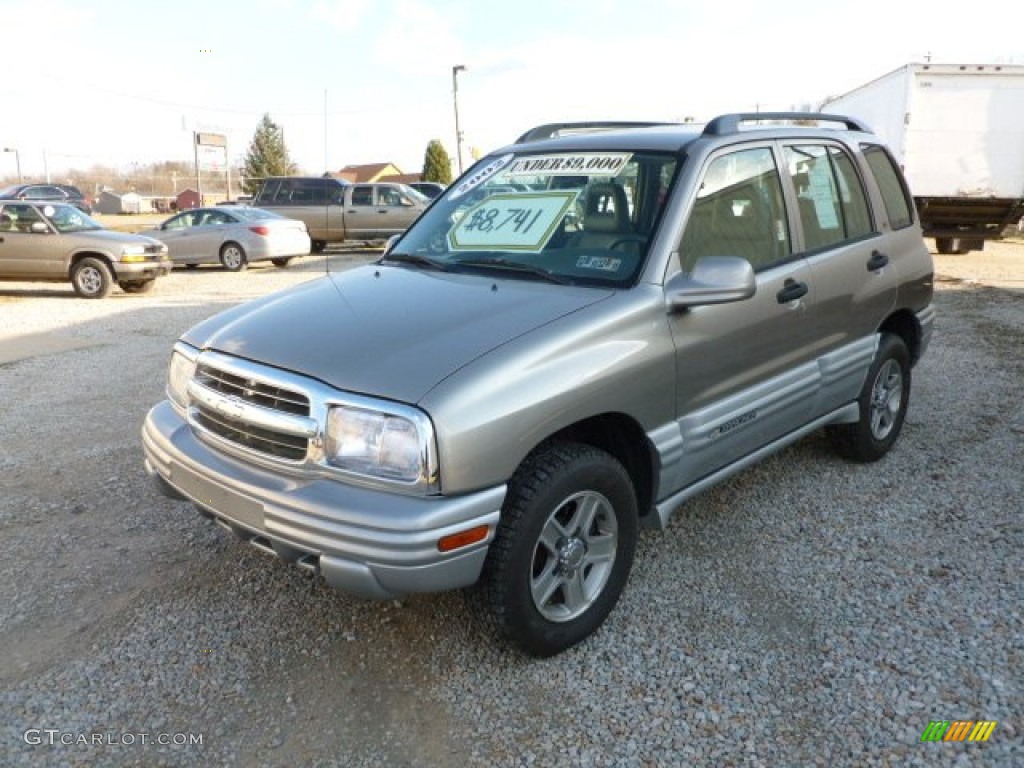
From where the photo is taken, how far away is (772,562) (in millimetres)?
3596

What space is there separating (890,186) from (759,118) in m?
1.35

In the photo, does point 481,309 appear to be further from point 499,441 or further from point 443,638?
point 443,638

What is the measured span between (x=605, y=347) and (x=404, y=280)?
104cm

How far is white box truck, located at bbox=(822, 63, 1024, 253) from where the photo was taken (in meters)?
13.9

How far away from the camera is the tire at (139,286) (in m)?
13.1

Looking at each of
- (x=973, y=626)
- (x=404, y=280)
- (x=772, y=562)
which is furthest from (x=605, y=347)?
(x=973, y=626)

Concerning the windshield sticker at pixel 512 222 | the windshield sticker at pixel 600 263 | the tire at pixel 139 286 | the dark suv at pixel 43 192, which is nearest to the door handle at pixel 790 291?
the windshield sticker at pixel 600 263

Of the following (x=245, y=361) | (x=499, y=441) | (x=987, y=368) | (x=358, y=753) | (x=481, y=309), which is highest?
(x=481, y=309)

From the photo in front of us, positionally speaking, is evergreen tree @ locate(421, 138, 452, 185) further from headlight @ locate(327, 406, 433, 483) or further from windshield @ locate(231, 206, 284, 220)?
headlight @ locate(327, 406, 433, 483)

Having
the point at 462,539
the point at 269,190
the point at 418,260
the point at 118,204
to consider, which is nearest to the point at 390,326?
the point at 462,539

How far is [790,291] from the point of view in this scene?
3.59m

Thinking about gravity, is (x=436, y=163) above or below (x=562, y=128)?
above

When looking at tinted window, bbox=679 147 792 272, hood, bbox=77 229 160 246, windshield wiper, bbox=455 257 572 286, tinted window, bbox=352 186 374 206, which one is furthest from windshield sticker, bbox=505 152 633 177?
tinted window, bbox=352 186 374 206

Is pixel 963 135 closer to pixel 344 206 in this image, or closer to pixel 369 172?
pixel 344 206
